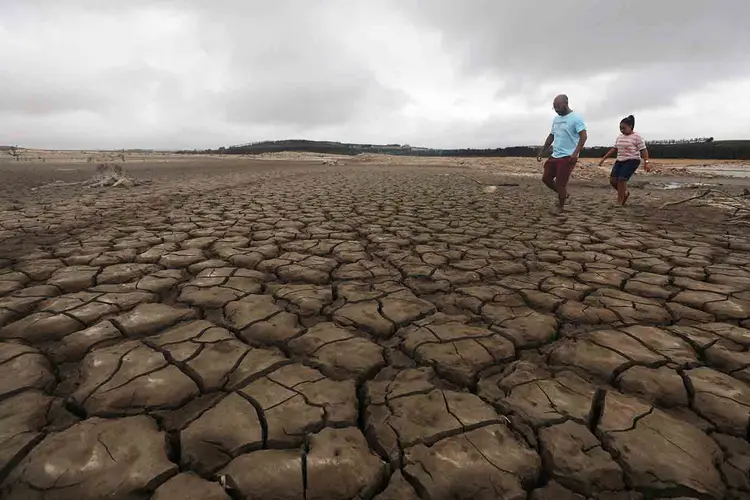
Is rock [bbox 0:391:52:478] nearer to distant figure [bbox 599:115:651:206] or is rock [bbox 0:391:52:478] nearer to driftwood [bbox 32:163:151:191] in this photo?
distant figure [bbox 599:115:651:206]

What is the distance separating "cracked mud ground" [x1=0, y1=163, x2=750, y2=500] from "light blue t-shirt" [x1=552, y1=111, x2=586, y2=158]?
80.9 inches

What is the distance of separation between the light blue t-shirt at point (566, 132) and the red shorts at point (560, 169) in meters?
0.07

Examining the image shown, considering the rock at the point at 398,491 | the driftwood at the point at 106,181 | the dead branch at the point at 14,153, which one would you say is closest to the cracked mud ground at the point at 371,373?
the rock at the point at 398,491

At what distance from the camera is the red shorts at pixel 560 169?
443cm

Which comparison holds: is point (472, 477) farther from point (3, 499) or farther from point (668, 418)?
point (3, 499)

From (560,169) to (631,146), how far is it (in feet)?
3.57

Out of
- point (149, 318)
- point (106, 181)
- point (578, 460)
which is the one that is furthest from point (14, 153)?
point (578, 460)

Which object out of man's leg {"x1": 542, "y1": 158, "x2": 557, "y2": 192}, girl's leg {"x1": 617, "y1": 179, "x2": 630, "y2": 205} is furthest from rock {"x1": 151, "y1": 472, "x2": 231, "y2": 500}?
girl's leg {"x1": 617, "y1": 179, "x2": 630, "y2": 205}

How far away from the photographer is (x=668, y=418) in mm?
1107

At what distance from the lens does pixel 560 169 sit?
14.9ft

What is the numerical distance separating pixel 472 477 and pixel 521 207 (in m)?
4.98

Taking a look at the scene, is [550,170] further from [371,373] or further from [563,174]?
[371,373]

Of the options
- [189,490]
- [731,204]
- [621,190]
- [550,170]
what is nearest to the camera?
[189,490]

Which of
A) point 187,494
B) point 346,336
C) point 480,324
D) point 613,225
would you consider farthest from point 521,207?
point 187,494
